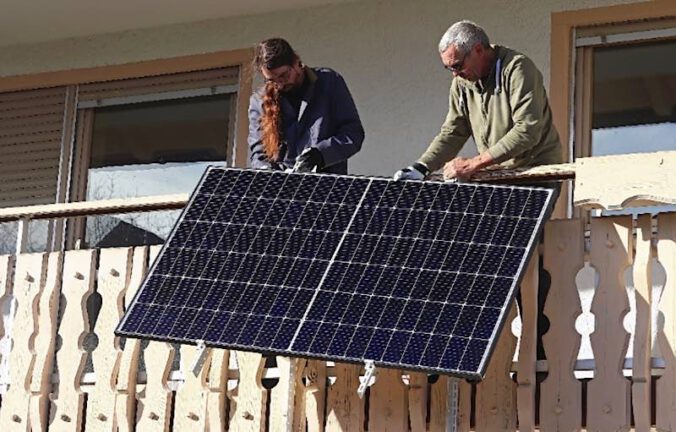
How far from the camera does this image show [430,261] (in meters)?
7.18

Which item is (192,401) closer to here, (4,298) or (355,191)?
(355,191)

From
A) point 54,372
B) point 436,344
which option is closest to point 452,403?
point 436,344

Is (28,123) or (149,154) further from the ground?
(28,123)

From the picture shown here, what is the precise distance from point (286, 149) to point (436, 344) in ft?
6.06

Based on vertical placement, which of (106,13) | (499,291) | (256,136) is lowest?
(499,291)

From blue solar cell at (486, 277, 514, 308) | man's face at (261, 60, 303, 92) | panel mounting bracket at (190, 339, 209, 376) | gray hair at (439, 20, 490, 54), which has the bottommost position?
panel mounting bracket at (190, 339, 209, 376)

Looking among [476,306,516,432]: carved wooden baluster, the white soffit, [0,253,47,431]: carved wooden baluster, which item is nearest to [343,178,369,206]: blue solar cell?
[476,306,516,432]: carved wooden baluster

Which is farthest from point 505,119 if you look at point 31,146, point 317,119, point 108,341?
point 31,146

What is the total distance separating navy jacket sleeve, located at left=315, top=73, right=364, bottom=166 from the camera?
8.07 metres

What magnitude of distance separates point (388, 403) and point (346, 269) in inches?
28.0

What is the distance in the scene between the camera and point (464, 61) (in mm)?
7672

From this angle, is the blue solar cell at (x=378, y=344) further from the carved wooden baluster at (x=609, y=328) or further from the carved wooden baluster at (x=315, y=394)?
the carved wooden baluster at (x=609, y=328)

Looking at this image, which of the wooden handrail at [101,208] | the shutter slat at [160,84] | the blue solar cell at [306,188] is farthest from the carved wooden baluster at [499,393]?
the shutter slat at [160,84]

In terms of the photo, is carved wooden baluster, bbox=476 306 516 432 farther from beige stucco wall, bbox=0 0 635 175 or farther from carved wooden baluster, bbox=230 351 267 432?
beige stucco wall, bbox=0 0 635 175
